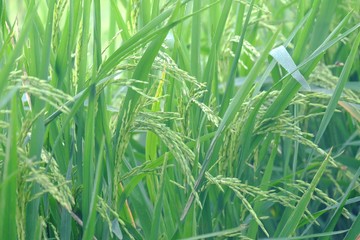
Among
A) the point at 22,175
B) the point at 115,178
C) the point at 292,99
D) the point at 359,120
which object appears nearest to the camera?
the point at 22,175

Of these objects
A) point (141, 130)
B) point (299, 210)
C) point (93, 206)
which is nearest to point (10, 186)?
point (93, 206)

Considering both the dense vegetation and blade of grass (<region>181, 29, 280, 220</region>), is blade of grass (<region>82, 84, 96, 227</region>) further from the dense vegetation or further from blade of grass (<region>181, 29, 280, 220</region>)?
blade of grass (<region>181, 29, 280, 220</region>)

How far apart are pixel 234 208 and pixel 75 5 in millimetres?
462

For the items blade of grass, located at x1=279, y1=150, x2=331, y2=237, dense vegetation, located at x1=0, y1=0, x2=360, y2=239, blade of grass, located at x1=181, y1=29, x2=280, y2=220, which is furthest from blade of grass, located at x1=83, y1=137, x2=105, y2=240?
blade of grass, located at x1=279, y1=150, x2=331, y2=237

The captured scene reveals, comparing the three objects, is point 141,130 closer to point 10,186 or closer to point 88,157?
point 88,157

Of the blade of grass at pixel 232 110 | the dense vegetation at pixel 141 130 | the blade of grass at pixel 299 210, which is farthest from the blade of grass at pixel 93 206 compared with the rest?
the blade of grass at pixel 299 210

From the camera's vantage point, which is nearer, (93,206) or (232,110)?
(93,206)

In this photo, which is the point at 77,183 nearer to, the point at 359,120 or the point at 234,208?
the point at 234,208

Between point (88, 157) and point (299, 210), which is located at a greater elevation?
point (88, 157)

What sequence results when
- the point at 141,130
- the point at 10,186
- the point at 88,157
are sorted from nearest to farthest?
the point at 10,186, the point at 88,157, the point at 141,130

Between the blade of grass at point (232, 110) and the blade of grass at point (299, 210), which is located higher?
the blade of grass at point (232, 110)

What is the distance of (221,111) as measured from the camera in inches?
52.6

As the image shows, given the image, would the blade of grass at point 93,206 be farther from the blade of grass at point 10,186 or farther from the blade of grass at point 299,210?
the blade of grass at point 299,210

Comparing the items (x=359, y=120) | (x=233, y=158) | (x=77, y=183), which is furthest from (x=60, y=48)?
(x=359, y=120)
